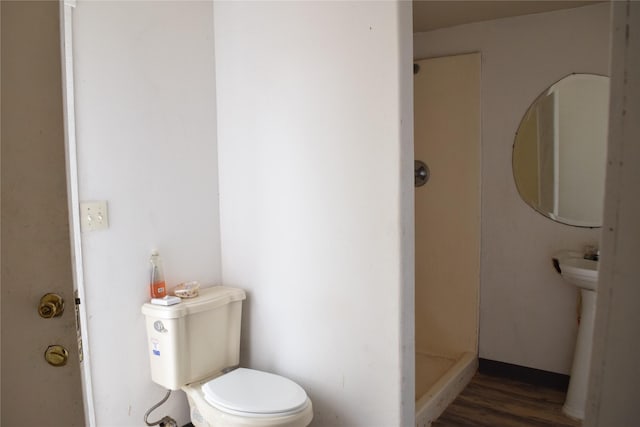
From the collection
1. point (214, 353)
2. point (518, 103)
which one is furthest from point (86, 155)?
point (518, 103)

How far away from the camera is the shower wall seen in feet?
9.80

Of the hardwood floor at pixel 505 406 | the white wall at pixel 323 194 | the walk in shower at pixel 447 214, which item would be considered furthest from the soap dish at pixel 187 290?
the walk in shower at pixel 447 214

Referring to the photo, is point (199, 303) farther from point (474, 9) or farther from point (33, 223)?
point (474, 9)

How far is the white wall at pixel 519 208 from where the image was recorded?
2682 millimetres

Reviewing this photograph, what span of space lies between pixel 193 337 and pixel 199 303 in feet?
0.48

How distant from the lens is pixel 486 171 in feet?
9.75

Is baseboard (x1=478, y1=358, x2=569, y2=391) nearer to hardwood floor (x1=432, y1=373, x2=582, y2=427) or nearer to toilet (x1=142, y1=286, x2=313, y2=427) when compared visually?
hardwood floor (x1=432, y1=373, x2=582, y2=427)

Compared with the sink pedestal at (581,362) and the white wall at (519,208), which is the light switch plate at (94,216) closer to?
the white wall at (519,208)

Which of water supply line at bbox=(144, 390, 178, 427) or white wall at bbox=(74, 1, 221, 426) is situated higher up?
white wall at bbox=(74, 1, 221, 426)

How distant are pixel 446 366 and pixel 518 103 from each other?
1.73 metres

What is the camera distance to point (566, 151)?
2740 millimetres

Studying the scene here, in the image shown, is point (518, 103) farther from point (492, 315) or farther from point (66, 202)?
point (66, 202)

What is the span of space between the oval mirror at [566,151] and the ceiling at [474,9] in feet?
1.38

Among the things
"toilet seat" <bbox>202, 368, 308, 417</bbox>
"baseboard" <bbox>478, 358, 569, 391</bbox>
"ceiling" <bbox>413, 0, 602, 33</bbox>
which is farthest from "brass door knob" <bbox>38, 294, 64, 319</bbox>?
"baseboard" <bbox>478, 358, 569, 391</bbox>
